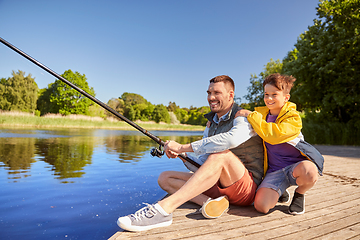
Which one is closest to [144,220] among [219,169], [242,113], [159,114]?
[219,169]

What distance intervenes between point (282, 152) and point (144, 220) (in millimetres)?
1305

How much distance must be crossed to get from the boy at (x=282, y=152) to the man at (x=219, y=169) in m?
0.10

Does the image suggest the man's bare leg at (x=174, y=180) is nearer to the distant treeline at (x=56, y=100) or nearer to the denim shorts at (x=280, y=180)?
the denim shorts at (x=280, y=180)

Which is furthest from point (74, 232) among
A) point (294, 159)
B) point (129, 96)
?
point (129, 96)

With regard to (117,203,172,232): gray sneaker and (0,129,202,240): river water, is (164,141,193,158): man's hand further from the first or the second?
(0,129,202,240): river water

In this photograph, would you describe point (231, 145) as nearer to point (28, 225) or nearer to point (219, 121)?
point (219, 121)

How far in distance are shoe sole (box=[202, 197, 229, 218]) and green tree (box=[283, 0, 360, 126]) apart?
11367 mm

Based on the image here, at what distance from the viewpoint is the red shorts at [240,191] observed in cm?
192

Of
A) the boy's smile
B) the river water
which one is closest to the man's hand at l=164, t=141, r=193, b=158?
the boy's smile

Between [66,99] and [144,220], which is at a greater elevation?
[66,99]

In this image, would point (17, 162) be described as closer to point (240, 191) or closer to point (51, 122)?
point (240, 191)

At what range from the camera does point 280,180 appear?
204cm

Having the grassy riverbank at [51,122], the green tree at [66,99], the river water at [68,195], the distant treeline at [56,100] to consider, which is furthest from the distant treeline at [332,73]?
the green tree at [66,99]

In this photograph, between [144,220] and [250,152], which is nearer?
[144,220]
